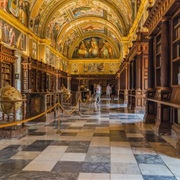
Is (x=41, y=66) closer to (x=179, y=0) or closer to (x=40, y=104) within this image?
(x=40, y=104)

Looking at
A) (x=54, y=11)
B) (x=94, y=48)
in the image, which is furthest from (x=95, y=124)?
(x=94, y=48)

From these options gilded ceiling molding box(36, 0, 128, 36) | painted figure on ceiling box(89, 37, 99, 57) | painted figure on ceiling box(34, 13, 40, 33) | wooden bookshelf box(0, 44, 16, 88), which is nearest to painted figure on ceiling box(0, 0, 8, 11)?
wooden bookshelf box(0, 44, 16, 88)

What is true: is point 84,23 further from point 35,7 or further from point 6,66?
point 6,66

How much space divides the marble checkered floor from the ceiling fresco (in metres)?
11.5

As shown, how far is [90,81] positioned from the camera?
3728 centimetres

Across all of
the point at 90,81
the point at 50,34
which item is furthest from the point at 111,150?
the point at 90,81

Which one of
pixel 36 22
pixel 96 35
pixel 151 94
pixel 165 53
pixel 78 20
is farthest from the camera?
pixel 96 35

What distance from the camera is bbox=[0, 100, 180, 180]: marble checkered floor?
3.38 meters

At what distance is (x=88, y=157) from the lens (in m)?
4.24

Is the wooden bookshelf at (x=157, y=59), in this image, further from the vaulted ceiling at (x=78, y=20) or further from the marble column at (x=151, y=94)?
the vaulted ceiling at (x=78, y=20)

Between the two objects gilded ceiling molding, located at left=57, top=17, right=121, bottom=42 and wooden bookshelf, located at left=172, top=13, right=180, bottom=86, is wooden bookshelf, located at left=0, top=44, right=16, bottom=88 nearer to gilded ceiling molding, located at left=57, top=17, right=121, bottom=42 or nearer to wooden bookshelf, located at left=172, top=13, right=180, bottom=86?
wooden bookshelf, located at left=172, top=13, right=180, bottom=86

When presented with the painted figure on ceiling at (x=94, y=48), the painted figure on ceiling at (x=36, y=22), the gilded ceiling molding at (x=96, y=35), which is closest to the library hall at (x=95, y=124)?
the painted figure on ceiling at (x=36, y=22)

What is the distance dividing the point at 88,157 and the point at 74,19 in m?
26.3

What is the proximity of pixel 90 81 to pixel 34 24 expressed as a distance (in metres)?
18.0
